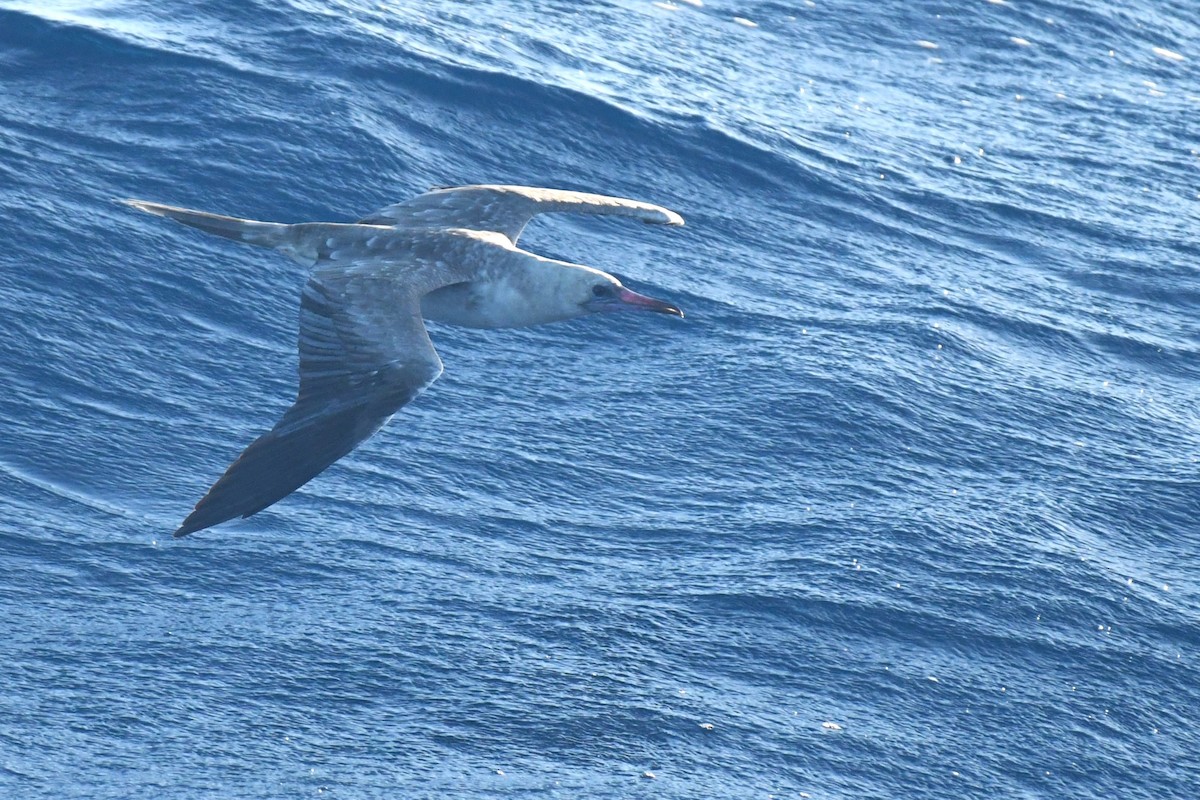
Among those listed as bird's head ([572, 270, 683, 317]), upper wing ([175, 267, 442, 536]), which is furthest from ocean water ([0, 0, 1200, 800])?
bird's head ([572, 270, 683, 317])

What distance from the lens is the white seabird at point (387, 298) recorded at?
8.54 meters

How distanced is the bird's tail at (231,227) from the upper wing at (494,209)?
118 centimetres

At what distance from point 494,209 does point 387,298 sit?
8.04 feet

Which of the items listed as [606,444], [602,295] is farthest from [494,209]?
[606,444]

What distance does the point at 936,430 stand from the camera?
1545 centimetres

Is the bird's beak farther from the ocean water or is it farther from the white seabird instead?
the ocean water

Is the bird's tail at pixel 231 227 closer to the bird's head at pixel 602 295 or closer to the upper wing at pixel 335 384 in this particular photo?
the upper wing at pixel 335 384

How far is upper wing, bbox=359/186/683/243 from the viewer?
1149cm

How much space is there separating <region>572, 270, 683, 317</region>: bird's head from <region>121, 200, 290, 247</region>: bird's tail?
207 cm

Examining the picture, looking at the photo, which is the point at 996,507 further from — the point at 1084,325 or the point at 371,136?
the point at 371,136

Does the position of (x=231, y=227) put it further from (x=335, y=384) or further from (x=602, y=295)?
(x=602, y=295)

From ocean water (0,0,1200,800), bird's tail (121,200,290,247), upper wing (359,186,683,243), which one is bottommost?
ocean water (0,0,1200,800)

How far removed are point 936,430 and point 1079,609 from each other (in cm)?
272

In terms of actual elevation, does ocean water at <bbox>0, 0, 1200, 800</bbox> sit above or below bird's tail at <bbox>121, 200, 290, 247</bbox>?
below
